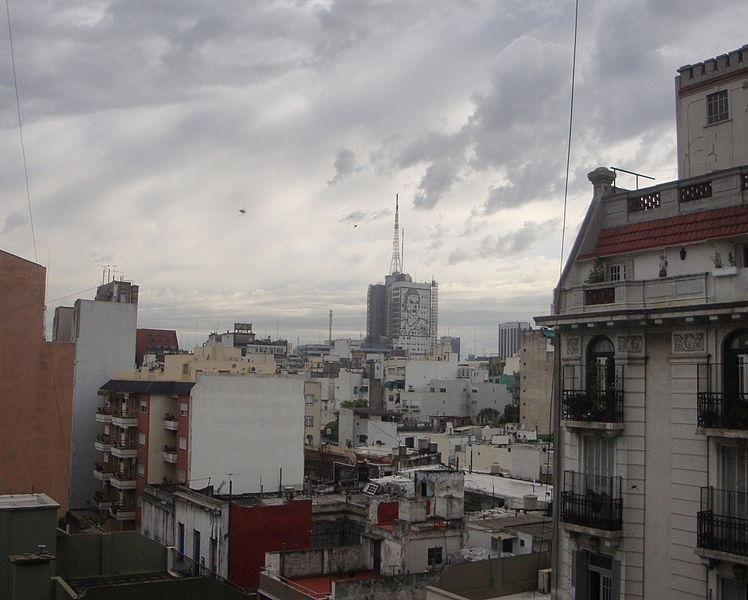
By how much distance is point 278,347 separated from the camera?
18912 centimetres

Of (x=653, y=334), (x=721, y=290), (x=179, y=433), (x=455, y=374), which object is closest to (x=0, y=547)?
(x=653, y=334)

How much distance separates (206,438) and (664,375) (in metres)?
37.6

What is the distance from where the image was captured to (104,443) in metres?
60.0

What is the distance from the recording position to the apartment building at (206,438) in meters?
52.3

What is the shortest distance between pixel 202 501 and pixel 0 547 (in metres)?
21.2

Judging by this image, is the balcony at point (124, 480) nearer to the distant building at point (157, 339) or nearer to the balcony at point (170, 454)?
the balcony at point (170, 454)

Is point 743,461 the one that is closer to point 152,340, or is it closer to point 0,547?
point 0,547

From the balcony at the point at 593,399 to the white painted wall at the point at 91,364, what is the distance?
2030 inches

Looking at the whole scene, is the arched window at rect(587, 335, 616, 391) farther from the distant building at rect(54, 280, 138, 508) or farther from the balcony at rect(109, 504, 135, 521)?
the distant building at rect(54, 280, 138, 508)

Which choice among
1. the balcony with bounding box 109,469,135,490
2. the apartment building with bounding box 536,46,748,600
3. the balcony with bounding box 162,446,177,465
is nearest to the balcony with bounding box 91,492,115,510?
the balcony with bounding box 109,469,135,490

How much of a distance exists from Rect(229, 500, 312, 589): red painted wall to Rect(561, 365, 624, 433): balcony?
21551 mm

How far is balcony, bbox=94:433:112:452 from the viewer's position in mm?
59284

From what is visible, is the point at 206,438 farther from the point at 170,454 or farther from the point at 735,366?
the point at 735,366

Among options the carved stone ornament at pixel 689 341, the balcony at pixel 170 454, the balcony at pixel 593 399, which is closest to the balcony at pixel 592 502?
the balcony at pixel 593 399
